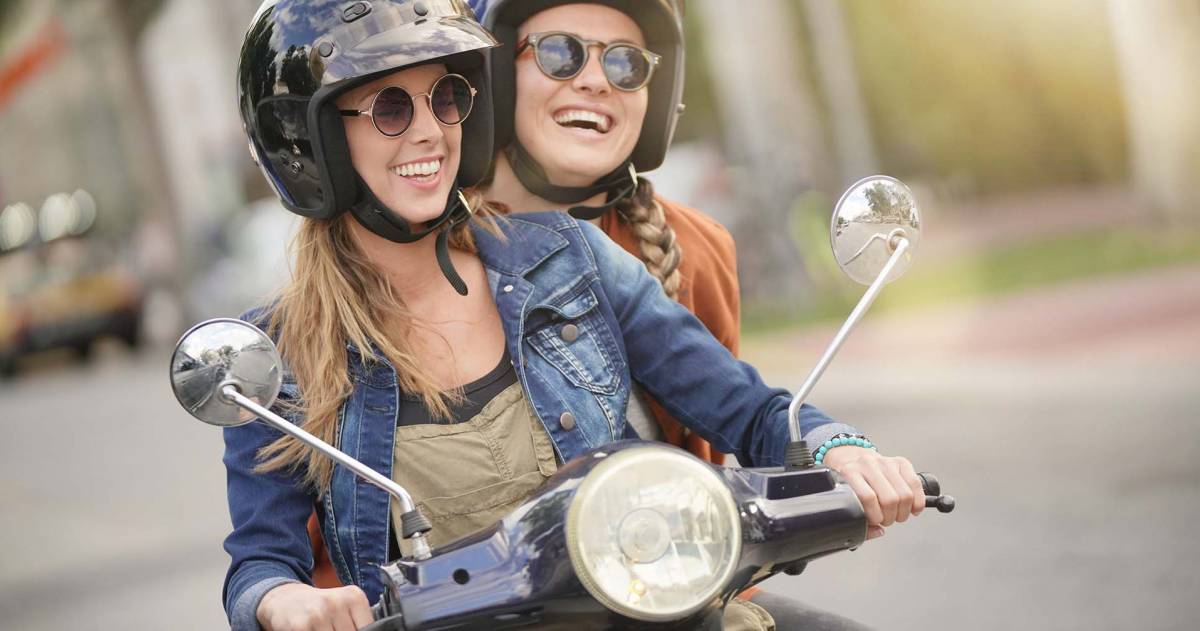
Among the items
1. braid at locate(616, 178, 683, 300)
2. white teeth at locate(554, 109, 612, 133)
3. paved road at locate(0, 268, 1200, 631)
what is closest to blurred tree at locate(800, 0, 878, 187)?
paved road at locate(0, 268, 1200, 631)

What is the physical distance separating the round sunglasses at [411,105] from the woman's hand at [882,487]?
0.86 meters

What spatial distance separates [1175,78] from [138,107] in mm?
14452

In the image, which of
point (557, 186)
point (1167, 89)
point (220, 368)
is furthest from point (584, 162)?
point (1167, 89)

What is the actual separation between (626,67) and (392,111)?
44.0 inches

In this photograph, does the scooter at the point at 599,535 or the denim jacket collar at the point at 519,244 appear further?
the denim jacket collar at the point at 519,244

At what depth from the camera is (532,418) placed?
8.25ft

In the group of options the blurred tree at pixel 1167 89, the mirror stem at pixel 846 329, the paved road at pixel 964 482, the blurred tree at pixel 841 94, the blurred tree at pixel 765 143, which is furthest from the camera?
the blurred tree at pixel 841 94

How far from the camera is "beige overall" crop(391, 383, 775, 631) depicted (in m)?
2.44

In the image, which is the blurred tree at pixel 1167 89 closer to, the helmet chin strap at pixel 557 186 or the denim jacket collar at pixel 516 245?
the helmet chin strap at pixel 557 186

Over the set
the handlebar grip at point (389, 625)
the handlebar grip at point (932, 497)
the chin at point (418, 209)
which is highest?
the chin at point (418, 209)

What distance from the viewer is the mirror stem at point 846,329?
215cm

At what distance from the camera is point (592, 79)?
3.48 meters

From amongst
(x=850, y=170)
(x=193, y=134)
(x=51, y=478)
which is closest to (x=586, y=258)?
(x=51, y=478)

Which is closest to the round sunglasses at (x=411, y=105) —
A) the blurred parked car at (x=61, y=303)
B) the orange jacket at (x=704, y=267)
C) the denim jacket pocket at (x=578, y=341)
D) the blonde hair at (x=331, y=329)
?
the blonde hair at (x=331, y=329)
